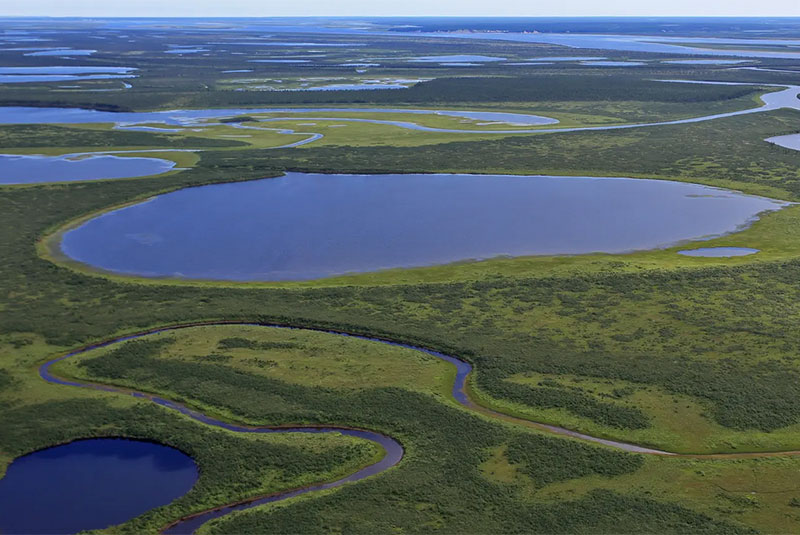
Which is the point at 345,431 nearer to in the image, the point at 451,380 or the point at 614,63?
the point at 451,380

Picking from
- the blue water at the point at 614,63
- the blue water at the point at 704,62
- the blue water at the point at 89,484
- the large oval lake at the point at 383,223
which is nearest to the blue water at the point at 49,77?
the large oval lake at the point at 383,223

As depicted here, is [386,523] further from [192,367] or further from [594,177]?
[594,177]

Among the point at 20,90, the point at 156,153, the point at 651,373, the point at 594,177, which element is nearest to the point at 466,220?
the point at 594,177

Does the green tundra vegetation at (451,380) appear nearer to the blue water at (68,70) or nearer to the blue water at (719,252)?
the blue water at (719,252)

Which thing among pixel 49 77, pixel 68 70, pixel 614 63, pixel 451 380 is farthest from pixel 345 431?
pixel 614 63

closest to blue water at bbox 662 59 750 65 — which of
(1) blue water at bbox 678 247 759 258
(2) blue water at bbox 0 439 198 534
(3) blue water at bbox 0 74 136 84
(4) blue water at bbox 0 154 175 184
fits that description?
(3) blue water at bbox 0 74 136 84

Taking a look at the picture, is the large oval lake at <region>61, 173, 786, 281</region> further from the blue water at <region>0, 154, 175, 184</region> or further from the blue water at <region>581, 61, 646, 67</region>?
the blue water at <region>581, 61, 646, 67</region>

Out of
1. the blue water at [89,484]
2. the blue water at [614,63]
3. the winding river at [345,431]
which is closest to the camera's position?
the blue water at [89,484]
